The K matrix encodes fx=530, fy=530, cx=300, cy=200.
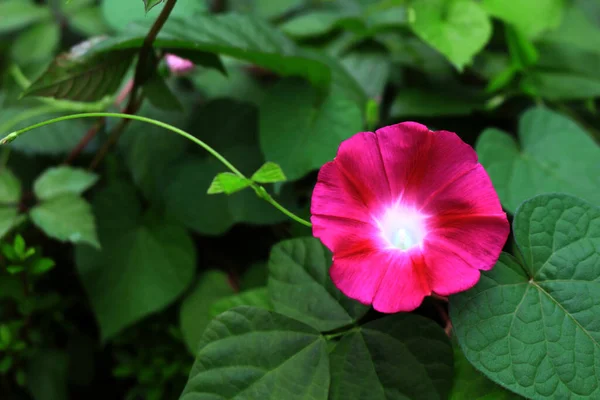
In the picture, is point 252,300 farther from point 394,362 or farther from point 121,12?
point 121,12

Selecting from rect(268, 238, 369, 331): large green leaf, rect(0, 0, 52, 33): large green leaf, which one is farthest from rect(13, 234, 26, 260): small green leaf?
rect(0, 0, 52, 33): large green leaf

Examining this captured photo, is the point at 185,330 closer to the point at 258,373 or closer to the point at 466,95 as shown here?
the point at 258,373

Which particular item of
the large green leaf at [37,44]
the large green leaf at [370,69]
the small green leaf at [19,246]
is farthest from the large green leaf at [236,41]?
the large green leaf at [37,44]

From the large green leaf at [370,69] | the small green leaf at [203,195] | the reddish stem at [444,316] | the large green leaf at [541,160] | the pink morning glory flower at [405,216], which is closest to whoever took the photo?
the pink morning glory flower at [405,216]

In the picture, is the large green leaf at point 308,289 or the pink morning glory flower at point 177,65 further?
the pink morning glory flower at point 177,65

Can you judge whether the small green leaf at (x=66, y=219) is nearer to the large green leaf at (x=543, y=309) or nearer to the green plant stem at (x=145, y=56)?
the green plant stem at (x=145, y=56)

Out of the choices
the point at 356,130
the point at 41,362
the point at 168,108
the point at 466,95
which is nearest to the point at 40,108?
the point at 168,108

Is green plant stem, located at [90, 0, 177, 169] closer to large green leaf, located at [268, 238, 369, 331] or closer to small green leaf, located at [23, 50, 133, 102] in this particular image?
small green leaf, located at [23, 50, 133, 102]

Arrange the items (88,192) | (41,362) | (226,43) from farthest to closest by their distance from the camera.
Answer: (88,192), (41,362), (226,43)
